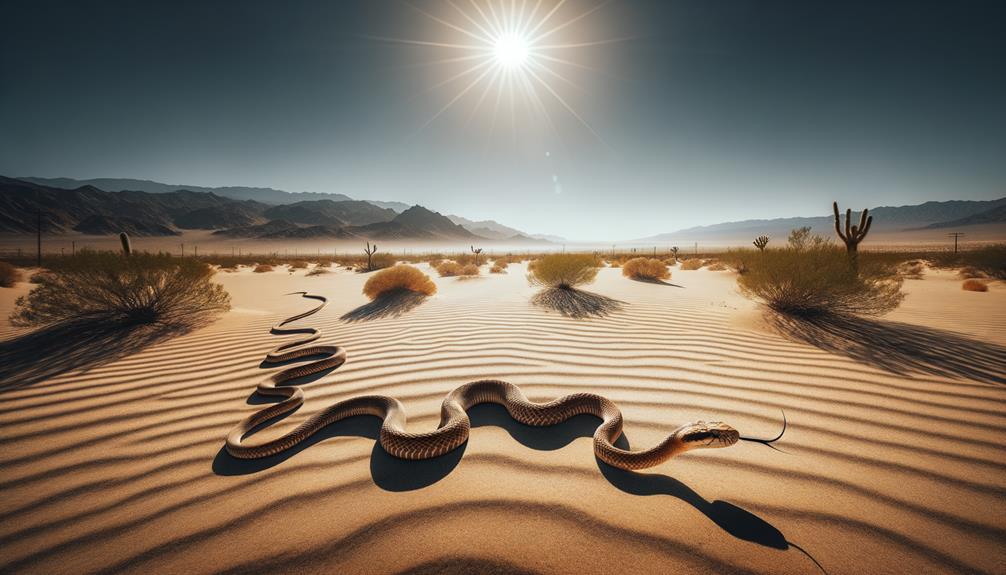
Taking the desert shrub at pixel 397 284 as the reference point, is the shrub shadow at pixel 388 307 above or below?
below

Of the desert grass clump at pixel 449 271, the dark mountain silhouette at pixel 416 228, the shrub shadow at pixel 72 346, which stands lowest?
the shrub shadow at pixel 72 346

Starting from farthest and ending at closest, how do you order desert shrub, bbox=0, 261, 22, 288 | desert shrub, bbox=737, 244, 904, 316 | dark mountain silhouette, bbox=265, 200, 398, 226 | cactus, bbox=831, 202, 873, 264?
1. dark mountain silhouette, bbox=265, 200, 398, 226
2. desert shrub, bbox=0, 261, 22, 288
3. cactus, bbox=831, 202, 873, 264
4. desert shrub, bbox=737, 244, 904, 316

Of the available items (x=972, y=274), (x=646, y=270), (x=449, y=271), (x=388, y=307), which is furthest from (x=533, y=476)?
(x=972, y=274)

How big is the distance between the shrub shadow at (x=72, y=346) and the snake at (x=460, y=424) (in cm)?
257

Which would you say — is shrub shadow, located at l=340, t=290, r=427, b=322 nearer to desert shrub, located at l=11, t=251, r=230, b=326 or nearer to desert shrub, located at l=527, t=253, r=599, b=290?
desert shrub, located at l=11, t=251, r=230, b=326

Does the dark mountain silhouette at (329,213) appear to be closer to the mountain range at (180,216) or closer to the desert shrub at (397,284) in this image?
the mountain range at (180,216)

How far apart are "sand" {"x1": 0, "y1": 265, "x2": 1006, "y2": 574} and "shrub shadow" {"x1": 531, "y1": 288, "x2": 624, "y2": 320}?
7.25 ft

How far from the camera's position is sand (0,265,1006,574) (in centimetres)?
140

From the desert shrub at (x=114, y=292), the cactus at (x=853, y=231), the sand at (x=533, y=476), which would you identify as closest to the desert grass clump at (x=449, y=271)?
the desert shrub at (x=114, y=292)

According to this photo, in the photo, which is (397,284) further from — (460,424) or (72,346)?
(460,424)

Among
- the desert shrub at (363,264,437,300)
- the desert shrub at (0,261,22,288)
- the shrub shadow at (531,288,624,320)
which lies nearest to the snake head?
the shrub shadow at (531,288,624,320)

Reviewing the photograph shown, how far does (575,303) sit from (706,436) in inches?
197

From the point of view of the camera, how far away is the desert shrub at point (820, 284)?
4934 millimetres

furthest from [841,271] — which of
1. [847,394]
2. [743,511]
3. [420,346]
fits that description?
[420,346]
